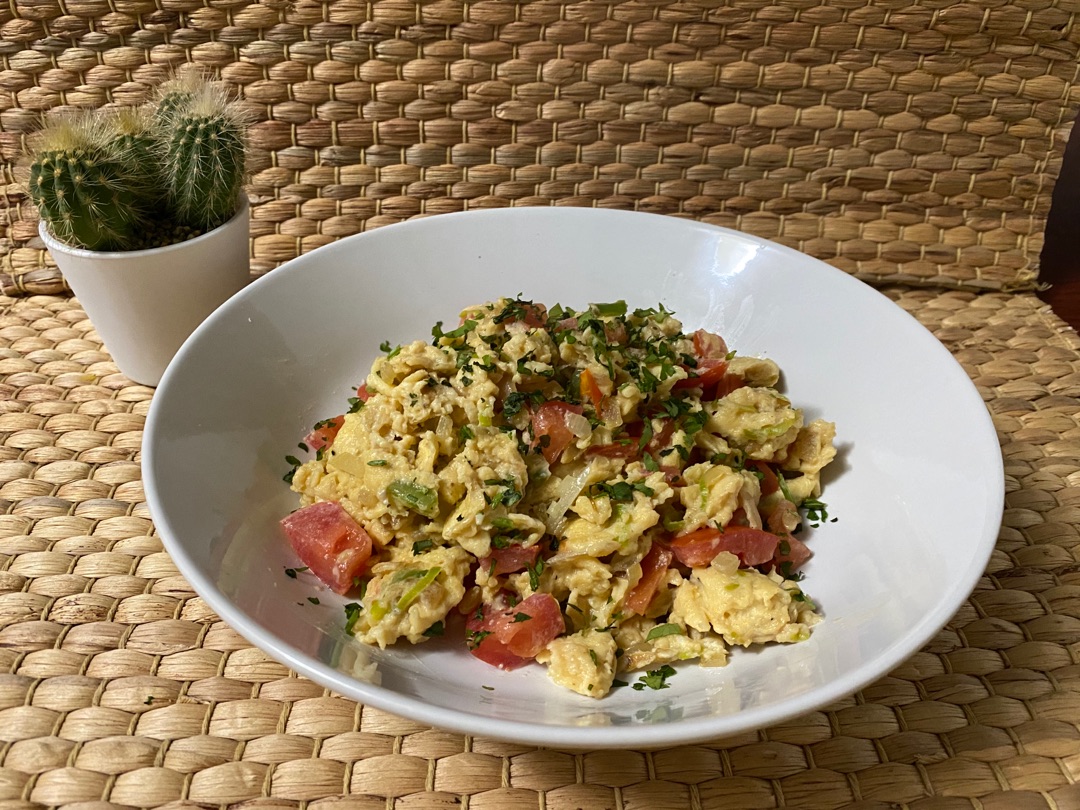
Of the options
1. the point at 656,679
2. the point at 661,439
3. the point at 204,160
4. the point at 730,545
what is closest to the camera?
the point at 656,679

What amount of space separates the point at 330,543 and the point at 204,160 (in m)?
1.39

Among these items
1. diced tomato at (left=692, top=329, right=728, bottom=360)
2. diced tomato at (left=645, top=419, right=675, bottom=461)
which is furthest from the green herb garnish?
diced tomato at (left=692, top=329, right=728, bottom=360)

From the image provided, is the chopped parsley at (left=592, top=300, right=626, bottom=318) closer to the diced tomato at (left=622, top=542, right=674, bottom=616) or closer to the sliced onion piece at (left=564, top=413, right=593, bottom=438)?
the sliced onion piece at (left=564, top=413, right=593, bottom=438)

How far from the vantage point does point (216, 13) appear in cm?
301

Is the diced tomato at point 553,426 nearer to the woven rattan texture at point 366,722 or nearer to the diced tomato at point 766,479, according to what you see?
the diced tomato at point 766,479

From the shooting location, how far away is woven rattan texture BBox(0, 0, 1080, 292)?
3059mm

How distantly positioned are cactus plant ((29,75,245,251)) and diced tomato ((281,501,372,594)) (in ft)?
4.05

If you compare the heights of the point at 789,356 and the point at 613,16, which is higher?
the point at 613,16

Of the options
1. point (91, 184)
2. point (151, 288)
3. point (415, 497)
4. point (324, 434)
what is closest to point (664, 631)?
point (415, 497)

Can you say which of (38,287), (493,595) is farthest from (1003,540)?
(38,287)

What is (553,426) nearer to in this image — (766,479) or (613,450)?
(613,450)

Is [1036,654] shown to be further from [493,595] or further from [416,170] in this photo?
[416,170]

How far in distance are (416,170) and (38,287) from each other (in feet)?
4.95

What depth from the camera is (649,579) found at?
6.30 feet
